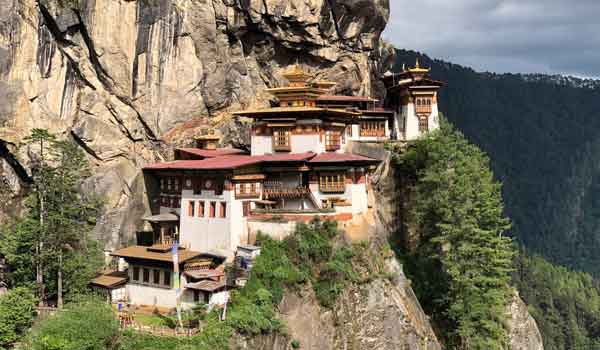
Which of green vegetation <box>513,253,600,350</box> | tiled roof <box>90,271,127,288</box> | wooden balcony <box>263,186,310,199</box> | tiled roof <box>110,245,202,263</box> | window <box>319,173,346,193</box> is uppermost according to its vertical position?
window <box>319,173,346,193</box>

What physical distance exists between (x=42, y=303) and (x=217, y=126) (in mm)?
20708

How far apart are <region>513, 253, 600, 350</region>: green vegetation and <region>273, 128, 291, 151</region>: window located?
75498 mm

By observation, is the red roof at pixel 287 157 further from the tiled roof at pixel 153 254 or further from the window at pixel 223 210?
the tiled roof at pixel 153 254

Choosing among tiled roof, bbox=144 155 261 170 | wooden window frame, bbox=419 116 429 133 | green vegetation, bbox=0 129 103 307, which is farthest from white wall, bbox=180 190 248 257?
wooden window frame, bbox=419 116 429 133

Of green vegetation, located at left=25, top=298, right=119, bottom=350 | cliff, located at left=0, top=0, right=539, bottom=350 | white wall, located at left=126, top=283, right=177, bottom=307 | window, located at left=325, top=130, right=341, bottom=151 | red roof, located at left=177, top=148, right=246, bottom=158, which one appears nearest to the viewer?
green vegetation, located at left=25, top=298, right=119, bottom=350

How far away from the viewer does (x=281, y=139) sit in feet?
148

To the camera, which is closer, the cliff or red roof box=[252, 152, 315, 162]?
red roof box=[252, 152, 315, 162]

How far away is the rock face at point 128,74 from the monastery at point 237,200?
10.8 ft

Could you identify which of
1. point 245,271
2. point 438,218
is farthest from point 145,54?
point 438,218

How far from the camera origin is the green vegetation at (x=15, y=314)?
116 ft

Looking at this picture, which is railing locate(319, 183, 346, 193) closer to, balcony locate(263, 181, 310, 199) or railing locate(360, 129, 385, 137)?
balcony locate(263, 181, 310, 199)

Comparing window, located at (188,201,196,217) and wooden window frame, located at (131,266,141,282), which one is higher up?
window, located at (188,201,196,217)

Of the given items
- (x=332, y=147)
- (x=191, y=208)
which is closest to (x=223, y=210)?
(x=191, y=208)

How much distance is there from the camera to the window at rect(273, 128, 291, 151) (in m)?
44.8
